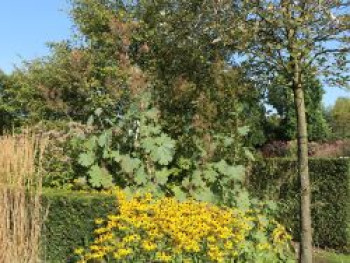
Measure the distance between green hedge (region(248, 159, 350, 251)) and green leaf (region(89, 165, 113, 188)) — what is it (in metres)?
2.89

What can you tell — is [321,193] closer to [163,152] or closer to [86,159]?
[163,152]

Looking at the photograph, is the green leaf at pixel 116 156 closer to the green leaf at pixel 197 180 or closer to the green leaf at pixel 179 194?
the green leaf at pixel 179 194

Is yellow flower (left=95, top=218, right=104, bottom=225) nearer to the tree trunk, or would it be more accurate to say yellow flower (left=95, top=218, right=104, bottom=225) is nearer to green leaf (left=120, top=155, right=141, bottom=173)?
green leaf (left=120, top=155, right=141, bottom=173)

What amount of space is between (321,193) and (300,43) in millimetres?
3963

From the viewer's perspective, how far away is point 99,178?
18.1 ft

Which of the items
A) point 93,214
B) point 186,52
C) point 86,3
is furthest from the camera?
point 86,3

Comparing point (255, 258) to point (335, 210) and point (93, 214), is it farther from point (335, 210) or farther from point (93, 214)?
point (335, 210)

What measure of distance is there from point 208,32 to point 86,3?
7.18 metres

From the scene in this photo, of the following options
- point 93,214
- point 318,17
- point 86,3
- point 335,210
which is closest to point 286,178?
point 335,210

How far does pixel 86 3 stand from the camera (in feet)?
40.6

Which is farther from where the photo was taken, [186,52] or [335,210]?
[335,210]

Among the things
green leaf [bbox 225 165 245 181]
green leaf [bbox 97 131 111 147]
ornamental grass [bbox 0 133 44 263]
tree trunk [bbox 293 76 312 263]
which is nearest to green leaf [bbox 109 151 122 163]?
green leaf [bbox 97 131 111 147]

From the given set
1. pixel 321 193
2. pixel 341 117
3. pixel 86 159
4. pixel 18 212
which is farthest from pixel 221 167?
pixel 341 117

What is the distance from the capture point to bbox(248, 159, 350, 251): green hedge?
26.1 feet
